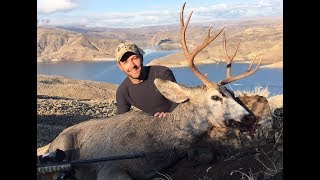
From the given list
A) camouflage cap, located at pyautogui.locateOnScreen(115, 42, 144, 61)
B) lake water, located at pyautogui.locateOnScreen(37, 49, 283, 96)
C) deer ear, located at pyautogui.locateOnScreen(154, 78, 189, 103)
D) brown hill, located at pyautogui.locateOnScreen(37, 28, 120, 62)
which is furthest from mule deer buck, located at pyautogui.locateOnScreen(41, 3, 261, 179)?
brown hill, located at pyautogui.locateOnScreen(37, 28, 120, 62)

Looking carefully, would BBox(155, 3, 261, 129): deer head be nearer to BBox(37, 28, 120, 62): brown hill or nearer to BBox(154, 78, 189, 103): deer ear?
BBox(154, 78, 189, 103): deer ear

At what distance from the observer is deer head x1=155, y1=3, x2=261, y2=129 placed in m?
4.53

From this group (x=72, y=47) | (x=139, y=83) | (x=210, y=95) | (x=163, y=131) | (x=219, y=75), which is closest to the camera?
(x=210, y=95)

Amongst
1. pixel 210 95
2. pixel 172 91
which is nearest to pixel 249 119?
pixel 210 95

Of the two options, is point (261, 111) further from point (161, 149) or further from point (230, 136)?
point (161, 149)

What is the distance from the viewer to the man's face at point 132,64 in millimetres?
5723

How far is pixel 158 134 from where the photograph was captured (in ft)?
16.0

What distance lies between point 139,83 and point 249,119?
1757 mm

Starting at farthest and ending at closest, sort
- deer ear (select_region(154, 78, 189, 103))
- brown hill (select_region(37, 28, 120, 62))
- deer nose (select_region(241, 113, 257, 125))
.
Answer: brown hill (select_region(37, 28, 120, 62)) → deer ear (select_region(154, 78, 189, 103)) → deer nose (select_region(241, 113, 257, 125))

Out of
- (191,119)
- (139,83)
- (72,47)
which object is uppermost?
(72,47)

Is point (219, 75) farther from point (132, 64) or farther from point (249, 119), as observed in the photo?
point (249, 119)

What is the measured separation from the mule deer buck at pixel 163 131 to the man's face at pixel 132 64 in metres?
0.65
